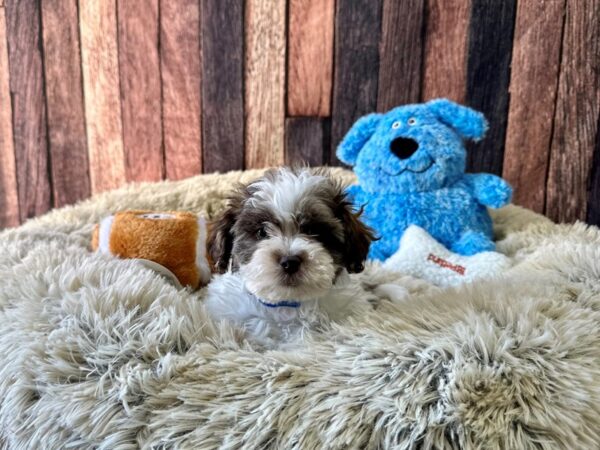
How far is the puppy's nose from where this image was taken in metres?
1.39

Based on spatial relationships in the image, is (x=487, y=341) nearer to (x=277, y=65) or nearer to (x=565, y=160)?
(x=565, y=160)

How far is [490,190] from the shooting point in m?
2.13

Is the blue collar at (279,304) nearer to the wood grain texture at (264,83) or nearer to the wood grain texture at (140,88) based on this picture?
the wood grain texture at (264,83)

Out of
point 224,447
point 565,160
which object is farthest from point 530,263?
point 224,447

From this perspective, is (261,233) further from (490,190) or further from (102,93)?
(102,93)

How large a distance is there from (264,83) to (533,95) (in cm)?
122

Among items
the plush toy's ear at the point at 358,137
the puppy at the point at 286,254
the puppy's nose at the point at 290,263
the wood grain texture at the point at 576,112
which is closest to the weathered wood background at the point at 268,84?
the wood grain texture at the point at 576,112

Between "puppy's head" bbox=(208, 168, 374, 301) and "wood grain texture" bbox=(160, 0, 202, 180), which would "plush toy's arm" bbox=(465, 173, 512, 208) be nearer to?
"puppy's head" bbox=(208, 168, 374, 301)

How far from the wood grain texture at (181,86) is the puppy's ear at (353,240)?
1.33m

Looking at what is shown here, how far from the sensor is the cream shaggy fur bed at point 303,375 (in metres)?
1.01

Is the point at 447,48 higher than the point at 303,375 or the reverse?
higher

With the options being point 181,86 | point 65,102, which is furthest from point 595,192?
point 65,102

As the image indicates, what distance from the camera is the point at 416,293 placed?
184 centimetres

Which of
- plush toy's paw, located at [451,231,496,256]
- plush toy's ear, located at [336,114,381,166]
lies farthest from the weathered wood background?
plush toy's paw, located at [451,231,496,256]
